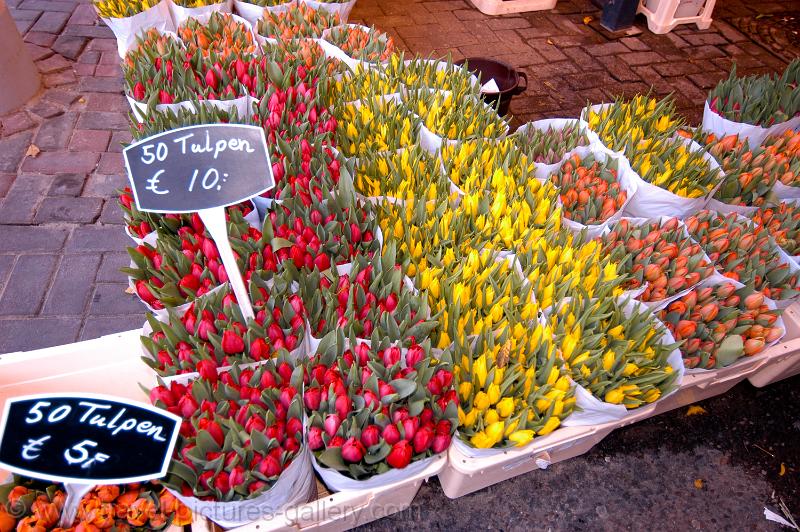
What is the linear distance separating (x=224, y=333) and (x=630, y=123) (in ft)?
6.10

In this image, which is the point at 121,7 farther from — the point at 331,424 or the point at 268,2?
the point at 331,424

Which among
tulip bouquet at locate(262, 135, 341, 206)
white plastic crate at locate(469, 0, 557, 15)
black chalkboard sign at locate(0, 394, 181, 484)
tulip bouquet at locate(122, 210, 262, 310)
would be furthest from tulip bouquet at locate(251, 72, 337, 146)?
white plastic crate at locate(469, 0, 557, 15)

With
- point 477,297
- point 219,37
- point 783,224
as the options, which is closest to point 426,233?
point 477,297

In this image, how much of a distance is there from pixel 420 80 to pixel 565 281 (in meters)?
1.17

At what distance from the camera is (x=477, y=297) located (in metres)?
1.41

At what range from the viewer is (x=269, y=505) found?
1107mm

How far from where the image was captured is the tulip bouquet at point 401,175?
5.67ft

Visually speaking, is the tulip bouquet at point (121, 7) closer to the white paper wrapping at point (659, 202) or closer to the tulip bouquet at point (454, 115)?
the tulip bouquet at point (454, 115)

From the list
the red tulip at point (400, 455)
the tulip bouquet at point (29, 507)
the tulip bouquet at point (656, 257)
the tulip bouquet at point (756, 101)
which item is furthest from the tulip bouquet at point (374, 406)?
the tulip bouquet at point (756, 101)

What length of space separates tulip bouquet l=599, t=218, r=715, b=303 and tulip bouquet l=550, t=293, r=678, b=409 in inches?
7.9

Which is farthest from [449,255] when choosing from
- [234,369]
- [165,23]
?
[165,23]

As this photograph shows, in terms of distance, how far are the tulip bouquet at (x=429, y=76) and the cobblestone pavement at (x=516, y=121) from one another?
1408 millimetres

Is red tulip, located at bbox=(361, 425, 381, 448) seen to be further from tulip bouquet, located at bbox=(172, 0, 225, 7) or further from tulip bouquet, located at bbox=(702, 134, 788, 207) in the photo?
tulip bouquet, located at bbox=(172, 0, 225, 7)

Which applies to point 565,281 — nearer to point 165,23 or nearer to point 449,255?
point 449,255
